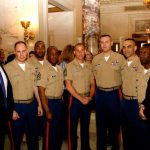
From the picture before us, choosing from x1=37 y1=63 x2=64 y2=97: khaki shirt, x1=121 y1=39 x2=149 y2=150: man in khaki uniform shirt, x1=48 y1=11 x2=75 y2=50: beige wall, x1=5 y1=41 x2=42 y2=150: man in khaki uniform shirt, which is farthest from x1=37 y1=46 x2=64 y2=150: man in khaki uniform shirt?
x1=48 y1=11 x2=75 y2=50: beige wall

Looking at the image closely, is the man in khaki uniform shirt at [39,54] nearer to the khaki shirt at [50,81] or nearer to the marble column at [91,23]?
Result: the khaki shirt at [50,81]

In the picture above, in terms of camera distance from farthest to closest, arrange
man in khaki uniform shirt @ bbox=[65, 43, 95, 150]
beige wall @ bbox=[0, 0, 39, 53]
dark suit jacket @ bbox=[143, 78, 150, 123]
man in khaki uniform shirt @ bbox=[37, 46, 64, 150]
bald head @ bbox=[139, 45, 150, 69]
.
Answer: beige wall @ bbox=[0, 0, 39, 53] → man in khaki uniform shirt @ bbox=[65, 43, 95, 150] → man in khaki uniform shirt @ bbox=[37, 46, 64, 150] → bald head @ bbox=[139, 45, 150, 69] → dark suit jacket @ bbox=[143, 78, 150, 123]

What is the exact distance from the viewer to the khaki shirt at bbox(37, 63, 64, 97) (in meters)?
3.55

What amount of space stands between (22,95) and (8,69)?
0.32m

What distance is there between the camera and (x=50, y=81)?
3.58m

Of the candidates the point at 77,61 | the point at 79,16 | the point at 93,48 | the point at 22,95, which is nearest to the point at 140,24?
the point at 79,16

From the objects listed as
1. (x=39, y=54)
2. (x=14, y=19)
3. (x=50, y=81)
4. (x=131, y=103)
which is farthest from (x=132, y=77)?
(x=14, y=19)

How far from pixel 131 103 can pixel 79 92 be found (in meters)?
0.64

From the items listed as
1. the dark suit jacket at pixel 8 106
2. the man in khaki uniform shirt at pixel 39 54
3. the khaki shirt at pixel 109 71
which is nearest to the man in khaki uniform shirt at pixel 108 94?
the khaki shirt at pixel 109 71

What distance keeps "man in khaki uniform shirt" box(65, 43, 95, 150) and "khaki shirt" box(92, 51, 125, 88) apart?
0.14 metres

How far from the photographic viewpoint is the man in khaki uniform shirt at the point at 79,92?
380 cm

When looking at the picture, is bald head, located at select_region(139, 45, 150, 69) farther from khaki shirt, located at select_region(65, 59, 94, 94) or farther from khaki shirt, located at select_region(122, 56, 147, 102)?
khaki shirt, located at select_region(65, 59, 94, 94)

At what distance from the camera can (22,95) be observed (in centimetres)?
339

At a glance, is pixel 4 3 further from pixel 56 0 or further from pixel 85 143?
pixel 85 143
